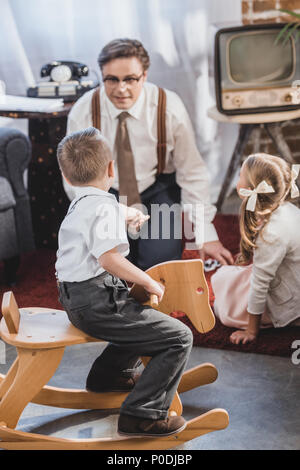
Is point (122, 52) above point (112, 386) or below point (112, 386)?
above

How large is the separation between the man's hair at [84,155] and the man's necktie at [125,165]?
78 cm

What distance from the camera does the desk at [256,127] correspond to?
248 cm

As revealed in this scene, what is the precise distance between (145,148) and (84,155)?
0.86m

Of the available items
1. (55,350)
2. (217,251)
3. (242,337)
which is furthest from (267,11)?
(55,350)

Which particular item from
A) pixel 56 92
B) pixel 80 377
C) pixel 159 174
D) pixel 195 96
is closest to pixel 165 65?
pixel 195 96

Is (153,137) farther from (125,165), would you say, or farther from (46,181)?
(46,181)

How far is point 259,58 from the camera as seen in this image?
2.49 meters

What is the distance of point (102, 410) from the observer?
1.59 m

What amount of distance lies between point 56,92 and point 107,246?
1500mm

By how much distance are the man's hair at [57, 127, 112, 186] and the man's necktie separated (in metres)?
0.78

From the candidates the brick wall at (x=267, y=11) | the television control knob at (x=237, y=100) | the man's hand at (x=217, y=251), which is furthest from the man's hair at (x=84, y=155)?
the brick wall at (x=267, y=11)

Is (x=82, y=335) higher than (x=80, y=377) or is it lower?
higher

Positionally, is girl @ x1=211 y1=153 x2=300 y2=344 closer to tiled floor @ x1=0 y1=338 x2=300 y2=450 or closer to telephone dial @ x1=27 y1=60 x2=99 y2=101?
tiled floor @ x1=0 y1=338 x2=300 y2=450

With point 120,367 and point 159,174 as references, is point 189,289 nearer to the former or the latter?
point 120,367
